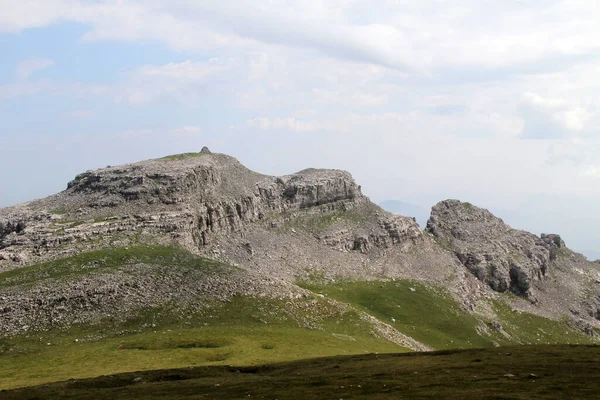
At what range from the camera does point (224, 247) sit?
142m

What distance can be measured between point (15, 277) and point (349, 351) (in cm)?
6206

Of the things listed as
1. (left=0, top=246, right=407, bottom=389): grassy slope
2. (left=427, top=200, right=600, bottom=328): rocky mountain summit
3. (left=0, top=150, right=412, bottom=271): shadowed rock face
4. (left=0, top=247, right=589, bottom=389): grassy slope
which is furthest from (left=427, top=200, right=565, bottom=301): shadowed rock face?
(left=0, top=246, right=407, bottom=389): grassy slope

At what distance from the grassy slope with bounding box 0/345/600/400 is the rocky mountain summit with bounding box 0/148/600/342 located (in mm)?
37851

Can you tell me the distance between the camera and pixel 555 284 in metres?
194

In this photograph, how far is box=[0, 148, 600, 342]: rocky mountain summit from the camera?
98.8 meters

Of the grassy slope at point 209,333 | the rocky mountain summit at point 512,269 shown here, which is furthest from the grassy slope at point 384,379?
the rocky mountain summit at point 512,269

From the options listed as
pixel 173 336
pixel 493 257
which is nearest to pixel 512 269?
pixel 493 257

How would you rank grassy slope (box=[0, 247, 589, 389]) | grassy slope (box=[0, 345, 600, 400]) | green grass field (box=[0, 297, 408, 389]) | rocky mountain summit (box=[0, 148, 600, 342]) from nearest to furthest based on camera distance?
grassy slope (box=[0, 345, 600, 400]), green grass field (box=[0, 297, 408, 389]), grassy slope (box=[0, 247, 589, 389]), rocky mountain summit (box=[0, 148, 600, 342])

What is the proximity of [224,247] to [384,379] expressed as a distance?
96028mm

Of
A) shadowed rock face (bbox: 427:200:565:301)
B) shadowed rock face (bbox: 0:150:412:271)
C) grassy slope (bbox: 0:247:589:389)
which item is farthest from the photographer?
shadowed rock face (bbox: 427:200:565:301)

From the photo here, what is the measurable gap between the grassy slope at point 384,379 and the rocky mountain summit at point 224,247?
124 feet

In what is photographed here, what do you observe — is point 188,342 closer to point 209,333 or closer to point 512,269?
point 209,333

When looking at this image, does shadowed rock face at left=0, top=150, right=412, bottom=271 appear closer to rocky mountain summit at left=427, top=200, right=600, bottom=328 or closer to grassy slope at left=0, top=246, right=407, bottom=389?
grassy slope at left=0, top=246, right=407, bottom=389

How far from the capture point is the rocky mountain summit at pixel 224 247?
98.8 meters
